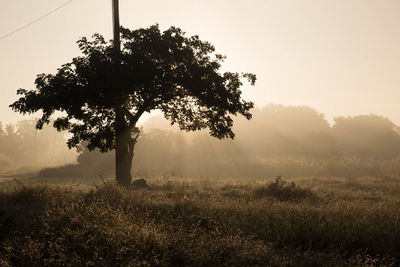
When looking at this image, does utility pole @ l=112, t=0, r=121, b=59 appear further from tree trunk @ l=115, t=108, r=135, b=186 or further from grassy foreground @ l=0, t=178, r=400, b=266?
grassy foreground @ l=0, t=178, r=400, b=266

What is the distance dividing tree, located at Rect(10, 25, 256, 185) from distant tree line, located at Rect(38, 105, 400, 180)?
14632 millimetres

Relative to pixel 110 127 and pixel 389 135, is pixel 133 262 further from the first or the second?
pixel 389 135

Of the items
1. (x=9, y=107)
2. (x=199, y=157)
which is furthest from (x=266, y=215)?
(x=199, y=157)

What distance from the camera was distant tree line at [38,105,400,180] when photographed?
36.9 metres

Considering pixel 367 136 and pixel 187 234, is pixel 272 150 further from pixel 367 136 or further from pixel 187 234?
pixel 187 234

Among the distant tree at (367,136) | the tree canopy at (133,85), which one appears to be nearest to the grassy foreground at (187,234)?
the tree canopy at (133,85)

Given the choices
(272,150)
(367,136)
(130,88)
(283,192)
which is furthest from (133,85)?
(367,136)

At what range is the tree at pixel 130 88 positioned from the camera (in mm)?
14758

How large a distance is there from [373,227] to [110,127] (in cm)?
1180

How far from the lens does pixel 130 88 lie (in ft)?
50.8

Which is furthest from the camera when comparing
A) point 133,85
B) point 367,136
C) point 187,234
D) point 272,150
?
point 367,136

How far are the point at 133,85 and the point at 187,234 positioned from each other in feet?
29.0

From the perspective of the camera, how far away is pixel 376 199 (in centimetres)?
1639

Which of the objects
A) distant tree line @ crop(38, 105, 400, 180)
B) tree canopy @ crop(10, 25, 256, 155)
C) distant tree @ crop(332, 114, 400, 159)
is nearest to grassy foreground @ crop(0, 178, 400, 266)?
tree canopy @ crop(10, 25, 256, 155)
